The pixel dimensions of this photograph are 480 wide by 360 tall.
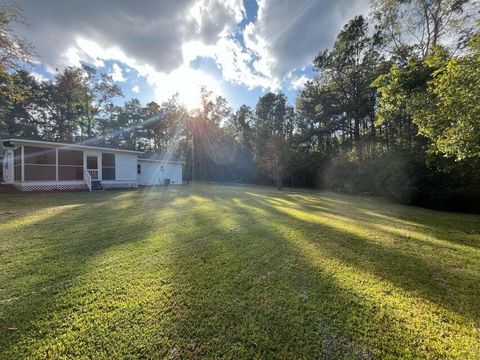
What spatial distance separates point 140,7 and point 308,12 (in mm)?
7930

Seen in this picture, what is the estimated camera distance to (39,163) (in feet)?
39.7

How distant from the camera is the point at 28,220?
18.0ft

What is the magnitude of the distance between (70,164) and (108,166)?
2097 millimetres

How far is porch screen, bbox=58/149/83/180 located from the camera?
1284 centimetres

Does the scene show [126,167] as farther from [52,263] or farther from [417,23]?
[417,23]

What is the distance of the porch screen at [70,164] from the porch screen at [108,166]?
128 cm

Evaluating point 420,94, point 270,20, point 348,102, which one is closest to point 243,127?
point 348,102

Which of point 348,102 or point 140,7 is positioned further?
point 348,102

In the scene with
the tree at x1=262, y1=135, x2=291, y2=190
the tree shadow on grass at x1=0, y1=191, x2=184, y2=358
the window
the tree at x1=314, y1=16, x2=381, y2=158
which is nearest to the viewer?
the tree shadow on grass at x1=0, y1=191, x2=184, y2=358

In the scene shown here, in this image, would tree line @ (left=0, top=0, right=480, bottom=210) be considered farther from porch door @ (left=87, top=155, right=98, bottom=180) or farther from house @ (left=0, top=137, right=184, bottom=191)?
porch door @ (left=87, top=155, right=98, bottom=180)

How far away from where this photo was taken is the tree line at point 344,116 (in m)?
6.99

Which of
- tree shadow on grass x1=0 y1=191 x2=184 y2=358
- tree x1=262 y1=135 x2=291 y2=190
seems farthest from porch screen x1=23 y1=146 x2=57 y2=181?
tree x1=262 y1=135 x2=291 y2=190

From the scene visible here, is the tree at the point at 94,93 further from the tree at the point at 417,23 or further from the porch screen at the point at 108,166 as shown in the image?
the tree at the point at 417,23

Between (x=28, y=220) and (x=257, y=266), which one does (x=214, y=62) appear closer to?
(x=28, y=220)
